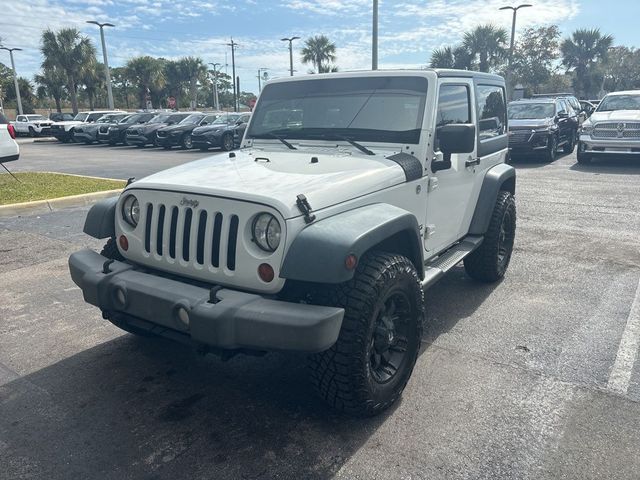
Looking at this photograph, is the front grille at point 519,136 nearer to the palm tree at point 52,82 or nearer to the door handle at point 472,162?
the door handle at point 472,162

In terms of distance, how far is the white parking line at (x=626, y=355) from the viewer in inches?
133

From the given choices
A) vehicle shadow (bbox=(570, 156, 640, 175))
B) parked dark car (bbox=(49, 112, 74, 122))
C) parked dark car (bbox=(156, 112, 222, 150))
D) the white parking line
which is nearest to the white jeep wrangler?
the white parking line

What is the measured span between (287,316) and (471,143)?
74.2 inches

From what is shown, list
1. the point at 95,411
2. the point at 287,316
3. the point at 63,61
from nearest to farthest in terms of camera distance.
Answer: the point at 287,316 → the point at 95,411 → the point at 63,61

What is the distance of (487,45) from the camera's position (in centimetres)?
3825

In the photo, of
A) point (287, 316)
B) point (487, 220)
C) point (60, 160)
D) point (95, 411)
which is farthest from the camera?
point (60, 160)

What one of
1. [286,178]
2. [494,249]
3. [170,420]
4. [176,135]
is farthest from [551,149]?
[176,135]

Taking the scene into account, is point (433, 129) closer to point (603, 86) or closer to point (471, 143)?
point (471, 143)

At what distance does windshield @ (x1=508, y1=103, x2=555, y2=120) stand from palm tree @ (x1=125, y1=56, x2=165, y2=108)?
40.0 meters

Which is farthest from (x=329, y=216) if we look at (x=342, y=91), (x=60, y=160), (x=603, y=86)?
(x=603, y=86)

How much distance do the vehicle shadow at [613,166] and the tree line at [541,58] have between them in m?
22.5

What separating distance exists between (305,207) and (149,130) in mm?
21828

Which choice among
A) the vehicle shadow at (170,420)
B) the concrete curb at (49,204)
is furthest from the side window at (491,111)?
the concrete curb at (49,204)

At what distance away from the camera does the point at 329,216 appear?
2.90 meters
